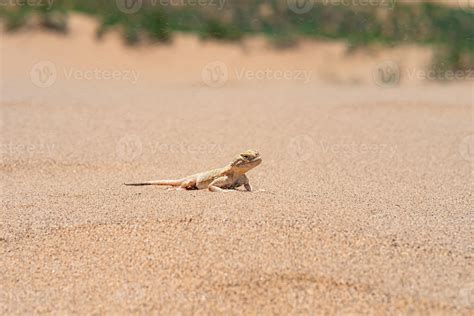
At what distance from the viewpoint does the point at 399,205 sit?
5.84m

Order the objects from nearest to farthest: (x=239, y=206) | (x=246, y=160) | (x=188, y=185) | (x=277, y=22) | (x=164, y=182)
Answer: (x=239, y=206)
(x=246, y=160)
(x=188, y=185)
(x=164, y=182)
(x=277, y=22)

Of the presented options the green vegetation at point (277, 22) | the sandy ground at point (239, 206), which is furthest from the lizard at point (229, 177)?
the green vegetation at point (277, 22)

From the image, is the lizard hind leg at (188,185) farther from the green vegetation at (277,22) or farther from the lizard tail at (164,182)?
the green vegetation at (277,22)

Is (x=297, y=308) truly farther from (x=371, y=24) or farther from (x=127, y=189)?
(x=371, y=24)

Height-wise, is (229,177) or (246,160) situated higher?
(246,160)

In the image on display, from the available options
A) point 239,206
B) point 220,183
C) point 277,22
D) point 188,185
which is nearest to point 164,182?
point 188,185

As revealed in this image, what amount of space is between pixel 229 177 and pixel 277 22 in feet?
52.2

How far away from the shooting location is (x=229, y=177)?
6.06m

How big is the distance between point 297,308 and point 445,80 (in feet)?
47.0

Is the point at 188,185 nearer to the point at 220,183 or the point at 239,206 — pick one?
the point at 220,183

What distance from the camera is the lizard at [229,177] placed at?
5980mm

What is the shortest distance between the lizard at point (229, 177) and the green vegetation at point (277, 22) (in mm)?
13072

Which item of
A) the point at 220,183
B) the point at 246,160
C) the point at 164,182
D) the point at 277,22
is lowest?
the point at 164,182

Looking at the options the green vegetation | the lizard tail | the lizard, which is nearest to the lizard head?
the lizard
